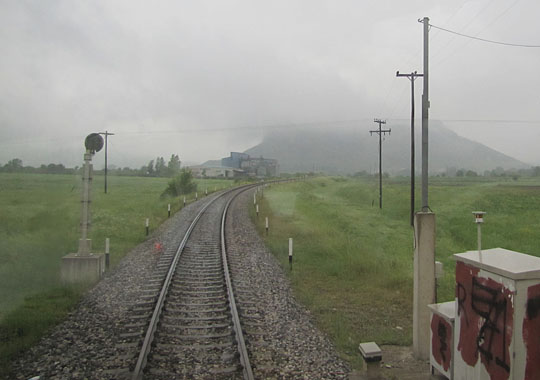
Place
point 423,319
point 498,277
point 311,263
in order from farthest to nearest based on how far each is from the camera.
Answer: point 311,263
point 423,319
point 498,277

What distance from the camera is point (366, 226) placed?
76.9ft

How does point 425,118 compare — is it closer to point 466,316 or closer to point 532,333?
point 466,316

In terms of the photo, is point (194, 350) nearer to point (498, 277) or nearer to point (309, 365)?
point (309, 365)

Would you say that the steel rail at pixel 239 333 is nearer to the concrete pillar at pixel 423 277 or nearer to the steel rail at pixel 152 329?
the steel rail at pixel 152 329

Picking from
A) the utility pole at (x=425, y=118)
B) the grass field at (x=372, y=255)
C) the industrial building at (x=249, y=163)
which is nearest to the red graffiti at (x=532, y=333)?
the grass field at (x=372, y=255)

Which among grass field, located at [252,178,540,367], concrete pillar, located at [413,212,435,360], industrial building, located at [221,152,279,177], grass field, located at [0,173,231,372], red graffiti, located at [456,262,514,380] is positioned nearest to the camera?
red graffiti, located at [456,262,514,380]

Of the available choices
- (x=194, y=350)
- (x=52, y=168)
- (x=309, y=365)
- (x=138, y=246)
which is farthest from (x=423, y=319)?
(x=52, y=168)

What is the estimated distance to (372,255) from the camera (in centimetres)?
1309

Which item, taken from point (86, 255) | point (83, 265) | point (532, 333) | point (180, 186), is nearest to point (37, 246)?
point (86, 255)

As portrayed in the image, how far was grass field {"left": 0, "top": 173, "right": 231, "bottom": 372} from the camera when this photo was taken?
645cm

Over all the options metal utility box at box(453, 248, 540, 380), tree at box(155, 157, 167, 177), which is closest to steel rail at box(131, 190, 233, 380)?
metal utility box at box(453, 248, 540, 380)

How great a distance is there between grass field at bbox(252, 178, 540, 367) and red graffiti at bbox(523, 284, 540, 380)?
8.20 ft

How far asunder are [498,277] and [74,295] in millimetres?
8038

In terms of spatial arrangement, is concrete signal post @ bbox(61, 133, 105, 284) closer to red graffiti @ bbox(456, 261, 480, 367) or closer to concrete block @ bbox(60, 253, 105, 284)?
concrete block @ bbox(60, 253, 105, 284)
